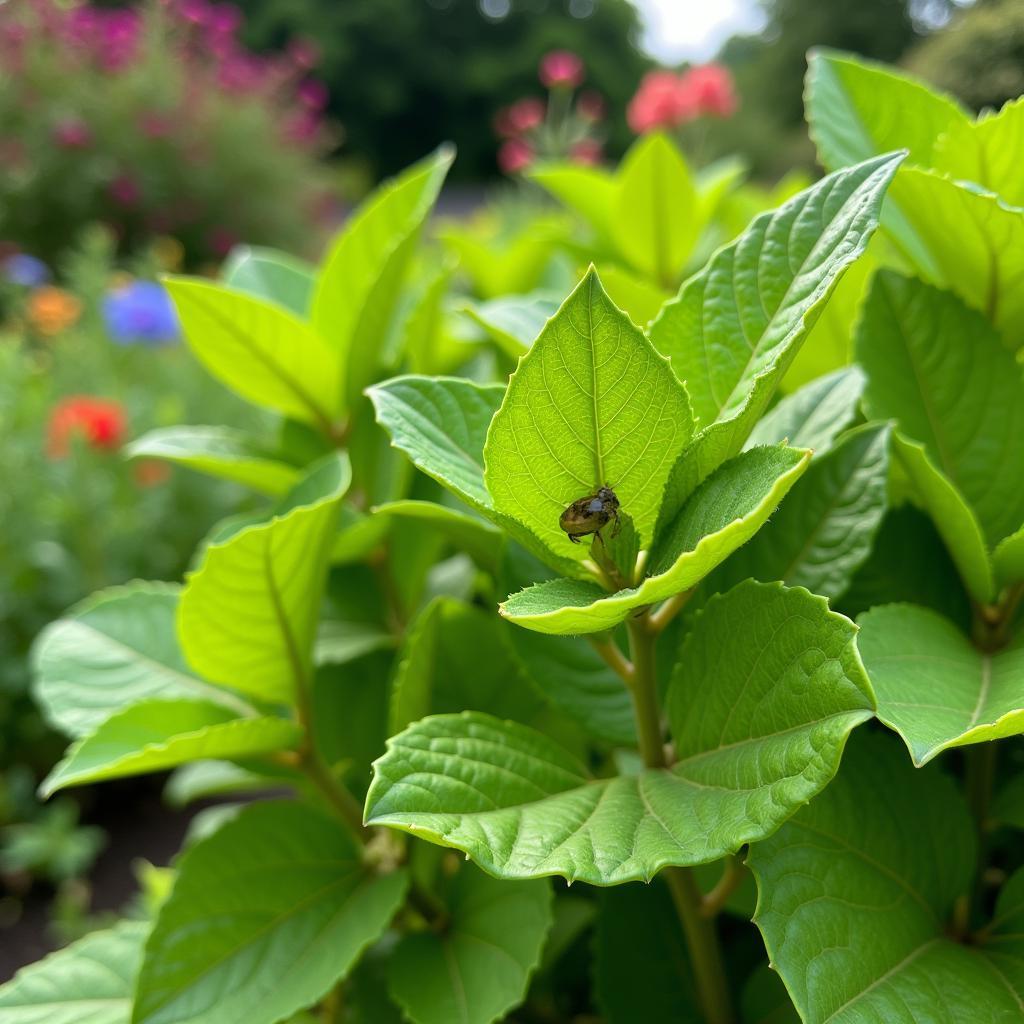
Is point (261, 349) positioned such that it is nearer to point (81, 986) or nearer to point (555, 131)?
point (81, 986)

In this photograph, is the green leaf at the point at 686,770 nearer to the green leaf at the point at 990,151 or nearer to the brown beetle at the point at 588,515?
the brown beetle at the point at 588,515

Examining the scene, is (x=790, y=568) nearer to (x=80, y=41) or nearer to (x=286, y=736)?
(x=286, y=736)

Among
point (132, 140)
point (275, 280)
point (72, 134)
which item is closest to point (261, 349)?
point (275, 280)

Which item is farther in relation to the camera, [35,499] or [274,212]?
[274,212]

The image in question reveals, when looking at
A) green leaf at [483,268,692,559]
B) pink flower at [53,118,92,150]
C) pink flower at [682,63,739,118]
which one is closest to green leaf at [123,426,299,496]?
green leaf at [483,268,692,559]

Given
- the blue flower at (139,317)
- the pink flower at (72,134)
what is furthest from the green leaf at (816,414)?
the pink flower at (72,134)

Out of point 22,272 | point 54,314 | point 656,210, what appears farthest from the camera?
point 22,272

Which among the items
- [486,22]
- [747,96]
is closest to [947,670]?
[747,96]
